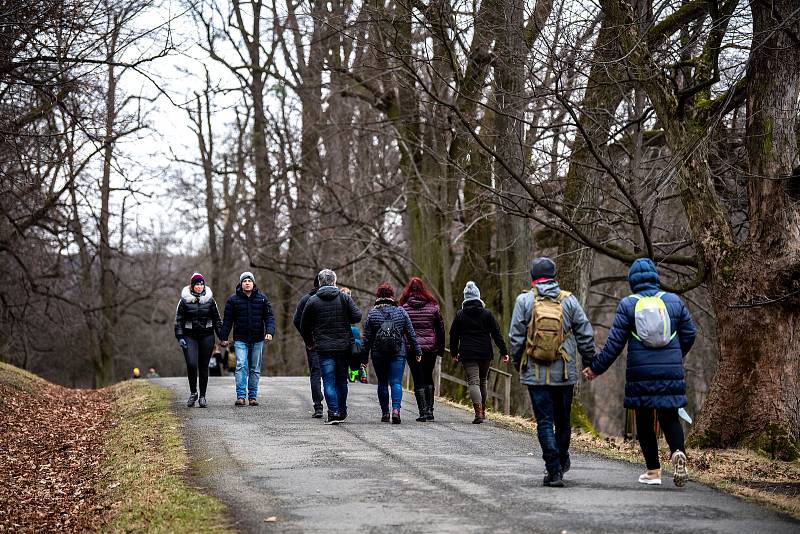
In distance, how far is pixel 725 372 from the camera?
14.4m

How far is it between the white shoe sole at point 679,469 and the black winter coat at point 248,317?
8.49 m

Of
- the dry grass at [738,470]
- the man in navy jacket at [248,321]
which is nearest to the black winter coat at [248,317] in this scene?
the man in navy jacket at [248,321]

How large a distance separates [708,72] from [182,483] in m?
9.64

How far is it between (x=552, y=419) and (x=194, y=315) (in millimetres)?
7985

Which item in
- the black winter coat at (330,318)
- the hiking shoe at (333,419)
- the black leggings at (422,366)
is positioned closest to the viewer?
the black winter coat at (330,318)

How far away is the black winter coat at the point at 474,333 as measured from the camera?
14531 mm

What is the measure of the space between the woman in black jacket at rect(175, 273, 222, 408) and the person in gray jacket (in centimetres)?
762

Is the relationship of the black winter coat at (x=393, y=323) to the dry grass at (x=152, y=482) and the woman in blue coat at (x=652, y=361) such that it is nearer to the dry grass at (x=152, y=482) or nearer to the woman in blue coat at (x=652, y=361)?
the dry grass at (x=152, y=482)

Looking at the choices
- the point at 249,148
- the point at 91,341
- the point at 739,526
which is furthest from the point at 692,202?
the point at 91,341

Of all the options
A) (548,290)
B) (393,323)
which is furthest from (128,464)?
(548,290)

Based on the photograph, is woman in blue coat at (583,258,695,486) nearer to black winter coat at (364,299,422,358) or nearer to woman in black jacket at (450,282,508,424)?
black winter coat at (364,299,422,358)

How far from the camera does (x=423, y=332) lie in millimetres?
14477

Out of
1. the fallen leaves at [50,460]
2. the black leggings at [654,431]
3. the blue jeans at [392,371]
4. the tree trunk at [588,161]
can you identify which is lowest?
the fallen leaves at [50,460]

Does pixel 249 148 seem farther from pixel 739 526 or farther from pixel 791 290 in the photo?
pixel 739 526
